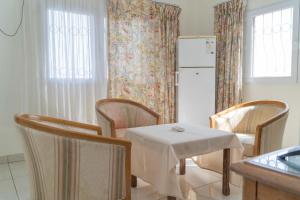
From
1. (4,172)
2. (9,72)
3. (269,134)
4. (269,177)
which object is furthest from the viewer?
(9,72)

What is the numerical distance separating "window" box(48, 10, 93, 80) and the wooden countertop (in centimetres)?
307

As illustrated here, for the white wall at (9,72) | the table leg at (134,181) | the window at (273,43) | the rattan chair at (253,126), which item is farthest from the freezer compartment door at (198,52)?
the white wall at (9,72)

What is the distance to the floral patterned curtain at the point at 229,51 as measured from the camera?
3.90 metres

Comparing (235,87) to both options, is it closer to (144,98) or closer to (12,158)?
(144,98)

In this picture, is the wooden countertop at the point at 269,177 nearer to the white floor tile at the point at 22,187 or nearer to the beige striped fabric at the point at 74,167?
the beige striped fabric at the point at 74,167

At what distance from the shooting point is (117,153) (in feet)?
4.75

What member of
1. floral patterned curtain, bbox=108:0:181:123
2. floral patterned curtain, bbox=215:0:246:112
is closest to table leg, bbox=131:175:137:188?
floral patterned curtain, bbox=108:0:181:123

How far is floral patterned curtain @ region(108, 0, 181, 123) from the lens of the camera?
3.82 metres

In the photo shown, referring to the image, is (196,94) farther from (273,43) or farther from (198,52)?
(273,43)

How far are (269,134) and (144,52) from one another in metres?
2.35

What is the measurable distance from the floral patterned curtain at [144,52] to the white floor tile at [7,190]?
69.0 inches

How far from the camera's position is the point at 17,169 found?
3.04 metres

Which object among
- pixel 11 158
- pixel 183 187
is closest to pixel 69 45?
pixel 11 158

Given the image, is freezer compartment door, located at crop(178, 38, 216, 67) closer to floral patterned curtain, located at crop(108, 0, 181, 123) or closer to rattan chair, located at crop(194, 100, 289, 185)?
floral patterned curtain, located at crop(108, 0, 181, 123)
